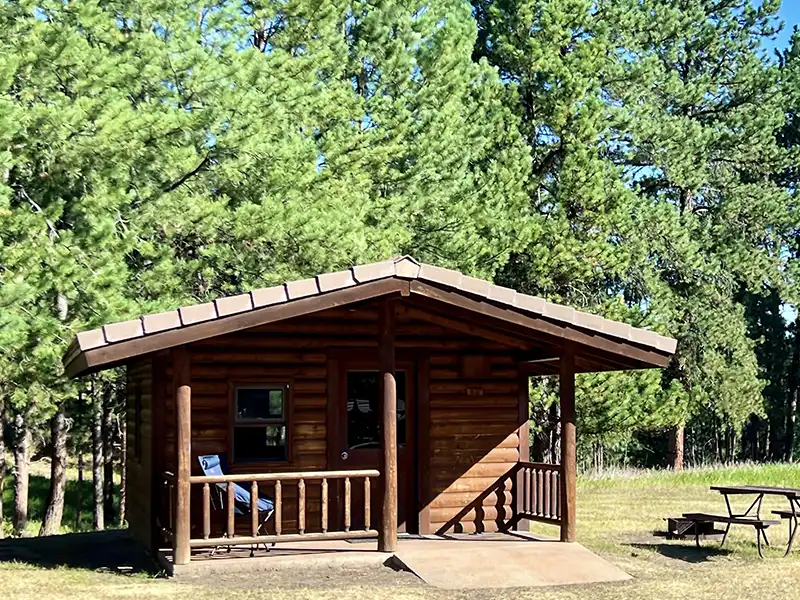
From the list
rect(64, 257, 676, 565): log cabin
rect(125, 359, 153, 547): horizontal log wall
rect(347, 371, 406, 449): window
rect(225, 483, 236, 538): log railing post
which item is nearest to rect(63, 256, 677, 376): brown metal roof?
rect(64, 257, 676, 565): log cabin

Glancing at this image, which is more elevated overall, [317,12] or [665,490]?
[317,12]

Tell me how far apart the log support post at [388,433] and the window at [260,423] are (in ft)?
6.05

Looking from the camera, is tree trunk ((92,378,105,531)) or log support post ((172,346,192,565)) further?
tree trunk ((92,378,105,531))

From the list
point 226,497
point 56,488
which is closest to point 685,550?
point 226,497

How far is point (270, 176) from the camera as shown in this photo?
18656mm

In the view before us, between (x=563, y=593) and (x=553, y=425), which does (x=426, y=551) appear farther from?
(x=553, y=425)

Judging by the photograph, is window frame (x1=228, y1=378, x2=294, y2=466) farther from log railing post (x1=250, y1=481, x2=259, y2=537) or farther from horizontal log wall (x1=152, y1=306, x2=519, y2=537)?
log railing post (x1=250, y1=481, x2=259, y2=537)

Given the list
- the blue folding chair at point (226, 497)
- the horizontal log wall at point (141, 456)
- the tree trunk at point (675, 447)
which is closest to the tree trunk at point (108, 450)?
the horizontal log wall at point (141, 456)

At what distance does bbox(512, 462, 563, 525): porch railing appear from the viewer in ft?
42.6

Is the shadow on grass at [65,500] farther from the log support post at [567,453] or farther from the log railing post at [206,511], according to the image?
the log support post at [567,453]

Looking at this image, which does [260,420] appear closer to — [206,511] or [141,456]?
[141,456]

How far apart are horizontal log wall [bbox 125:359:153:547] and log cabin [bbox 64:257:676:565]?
4 cm

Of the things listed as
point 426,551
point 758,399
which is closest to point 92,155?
point 426,551

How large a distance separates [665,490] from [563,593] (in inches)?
553
